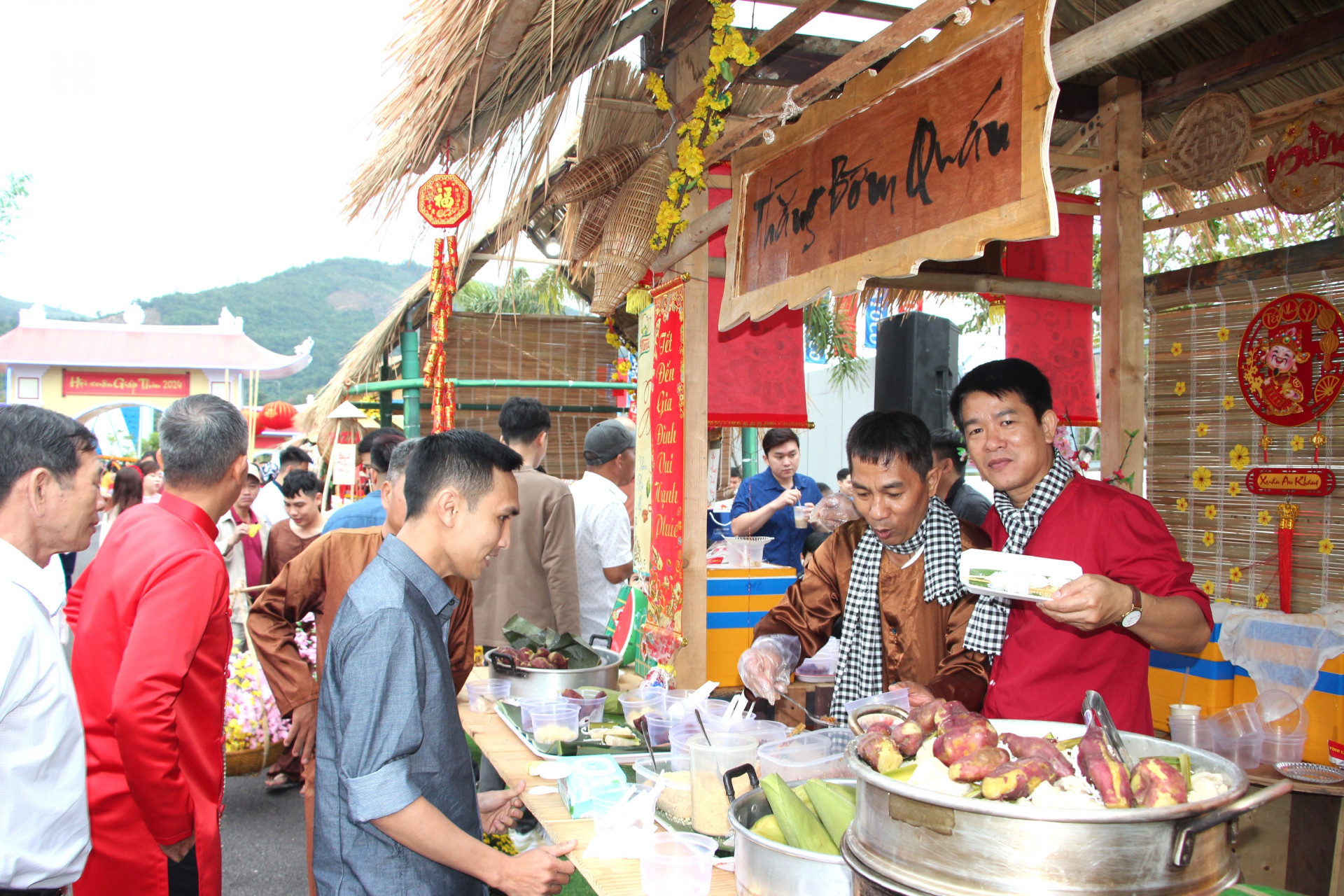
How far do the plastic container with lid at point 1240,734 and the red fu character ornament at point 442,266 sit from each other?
3.00 meters

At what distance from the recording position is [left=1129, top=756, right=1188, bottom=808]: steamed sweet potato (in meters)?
1.06

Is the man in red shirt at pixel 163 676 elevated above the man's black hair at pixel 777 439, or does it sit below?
below

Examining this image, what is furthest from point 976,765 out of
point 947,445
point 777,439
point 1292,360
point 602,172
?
point 777,439

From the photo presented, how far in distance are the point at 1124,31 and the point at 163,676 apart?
2449 mm

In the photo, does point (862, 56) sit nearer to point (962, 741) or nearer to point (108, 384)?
point (962, 741)

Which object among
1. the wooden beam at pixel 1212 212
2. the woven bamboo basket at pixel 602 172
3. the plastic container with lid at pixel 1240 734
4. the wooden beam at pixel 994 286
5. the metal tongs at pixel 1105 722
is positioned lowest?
the plastic container with lid at pixel 1240 734

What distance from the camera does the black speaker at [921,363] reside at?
6.81 meters

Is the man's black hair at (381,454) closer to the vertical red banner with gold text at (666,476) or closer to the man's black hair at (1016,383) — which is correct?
the vertical red banner with gold text at (666,476)

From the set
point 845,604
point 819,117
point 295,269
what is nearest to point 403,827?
point 845,604

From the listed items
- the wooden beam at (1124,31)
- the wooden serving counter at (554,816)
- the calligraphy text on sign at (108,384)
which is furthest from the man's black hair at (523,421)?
the calligraphy text on sign at (108,384)

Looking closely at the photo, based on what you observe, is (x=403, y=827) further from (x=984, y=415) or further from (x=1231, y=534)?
(x=1231, y=534)

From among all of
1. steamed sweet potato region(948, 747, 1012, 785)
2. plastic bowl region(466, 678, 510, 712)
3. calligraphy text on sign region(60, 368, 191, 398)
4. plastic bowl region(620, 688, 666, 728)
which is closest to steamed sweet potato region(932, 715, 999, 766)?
steamed sweet potato region(948, 747, 1012, 785)

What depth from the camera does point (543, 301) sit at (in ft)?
41.2

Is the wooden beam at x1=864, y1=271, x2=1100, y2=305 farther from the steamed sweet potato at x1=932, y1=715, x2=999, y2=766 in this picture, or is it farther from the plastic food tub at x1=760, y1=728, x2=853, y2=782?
the steamed sweet potato at x1=932, y1=715, x2=999, y2=766
